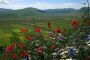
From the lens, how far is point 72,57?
19.5ft

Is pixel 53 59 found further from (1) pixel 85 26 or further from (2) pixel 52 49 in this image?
(1) pixel 85 26

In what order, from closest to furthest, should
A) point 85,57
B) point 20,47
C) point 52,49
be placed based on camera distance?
1. point 85,57
2. point 52,49
3. point 20,47

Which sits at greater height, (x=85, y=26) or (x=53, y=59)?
(x=85, y=26)

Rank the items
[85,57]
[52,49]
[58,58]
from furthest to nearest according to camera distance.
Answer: [52,49], [58,58], [85,57]

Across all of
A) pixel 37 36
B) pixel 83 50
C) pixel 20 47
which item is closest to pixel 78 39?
pixel 83 50

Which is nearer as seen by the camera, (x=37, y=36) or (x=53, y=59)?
(x=53, y=59)

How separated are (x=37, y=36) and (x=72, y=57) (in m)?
3.80

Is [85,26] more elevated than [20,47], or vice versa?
[85,26]

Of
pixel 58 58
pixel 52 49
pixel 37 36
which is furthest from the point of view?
pixel 37 36

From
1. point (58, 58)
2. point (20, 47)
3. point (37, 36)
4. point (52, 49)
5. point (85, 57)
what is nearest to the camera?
point (85, 57)

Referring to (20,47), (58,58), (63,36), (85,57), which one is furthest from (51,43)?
(85,57)

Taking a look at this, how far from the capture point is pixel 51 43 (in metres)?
7.83

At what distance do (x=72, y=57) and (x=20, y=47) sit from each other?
259cm

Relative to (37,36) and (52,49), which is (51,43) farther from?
(37,36)
